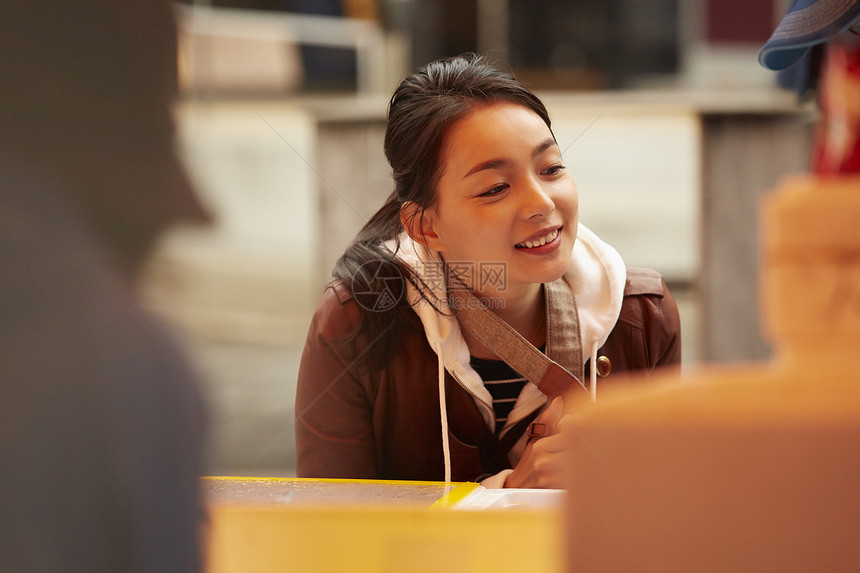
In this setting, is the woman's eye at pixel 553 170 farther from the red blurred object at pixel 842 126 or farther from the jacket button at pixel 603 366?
the red blurred object at pixel 842 126

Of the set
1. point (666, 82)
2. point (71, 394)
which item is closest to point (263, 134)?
point (71, 394)

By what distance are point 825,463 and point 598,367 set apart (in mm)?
425

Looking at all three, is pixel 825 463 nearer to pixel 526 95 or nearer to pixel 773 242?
pixel 773 242

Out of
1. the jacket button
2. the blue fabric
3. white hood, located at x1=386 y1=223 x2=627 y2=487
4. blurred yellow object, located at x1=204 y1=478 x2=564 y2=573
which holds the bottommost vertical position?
blurred yellow object, located at x1=204 y1=478 x2=564 y2=573

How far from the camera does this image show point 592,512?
0.34 metres

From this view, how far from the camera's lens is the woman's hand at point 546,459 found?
0.69 metres

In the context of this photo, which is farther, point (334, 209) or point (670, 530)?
point (334, 209)

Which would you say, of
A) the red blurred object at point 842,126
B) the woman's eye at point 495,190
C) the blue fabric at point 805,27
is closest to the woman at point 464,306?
the woman's eye at point 495,190

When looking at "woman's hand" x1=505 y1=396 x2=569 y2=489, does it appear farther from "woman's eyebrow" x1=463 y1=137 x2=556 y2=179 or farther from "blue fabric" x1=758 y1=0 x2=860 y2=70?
"blue fabric" x1=758 y1=0 x2=860 y2=70

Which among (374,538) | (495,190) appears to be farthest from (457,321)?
(374,538)

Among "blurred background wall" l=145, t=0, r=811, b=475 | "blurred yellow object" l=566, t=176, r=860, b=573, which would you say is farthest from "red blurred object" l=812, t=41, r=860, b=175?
"blurred background wall" l=145, t=0, r=811, b=475

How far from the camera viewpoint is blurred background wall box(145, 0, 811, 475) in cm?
71

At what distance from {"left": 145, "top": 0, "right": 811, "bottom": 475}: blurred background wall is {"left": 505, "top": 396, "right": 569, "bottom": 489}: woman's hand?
0.54 feet

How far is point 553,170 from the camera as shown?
2.35ft
